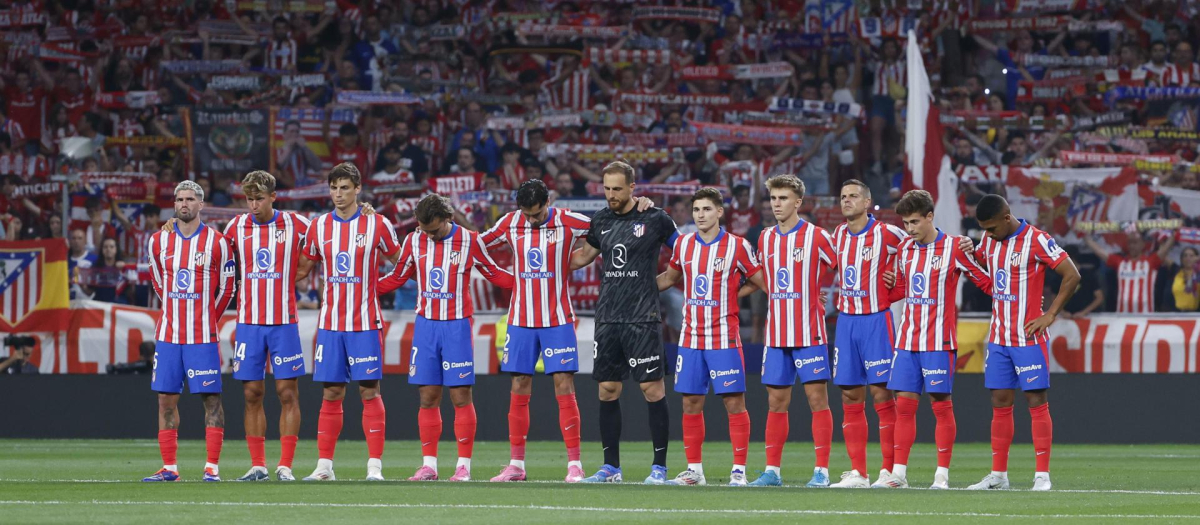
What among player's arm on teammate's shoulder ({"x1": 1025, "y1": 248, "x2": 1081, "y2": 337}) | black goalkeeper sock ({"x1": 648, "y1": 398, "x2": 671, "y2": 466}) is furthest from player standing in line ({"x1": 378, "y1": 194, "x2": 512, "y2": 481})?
player's arm on teammate's shoulder ({"x1": 1025, "y1": 248, "x2": 1081, "y2": 337})

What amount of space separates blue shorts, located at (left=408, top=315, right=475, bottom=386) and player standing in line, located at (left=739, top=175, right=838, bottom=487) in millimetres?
2041

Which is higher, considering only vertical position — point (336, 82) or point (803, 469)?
point (336, 82)

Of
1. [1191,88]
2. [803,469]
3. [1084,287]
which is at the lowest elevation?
[803,469]

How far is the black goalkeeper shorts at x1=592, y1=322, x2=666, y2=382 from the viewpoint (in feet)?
33.7

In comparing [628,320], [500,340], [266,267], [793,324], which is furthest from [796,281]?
[500,340]

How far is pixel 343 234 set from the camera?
10664 millimetres

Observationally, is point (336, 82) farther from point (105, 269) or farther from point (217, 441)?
point (217, 441)

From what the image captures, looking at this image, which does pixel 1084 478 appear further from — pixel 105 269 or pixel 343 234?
pixel 105 269

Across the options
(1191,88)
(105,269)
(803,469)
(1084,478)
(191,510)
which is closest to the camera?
(191,510)

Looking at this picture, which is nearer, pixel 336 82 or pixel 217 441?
pixel 217 441

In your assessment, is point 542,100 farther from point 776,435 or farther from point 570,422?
point 776,435

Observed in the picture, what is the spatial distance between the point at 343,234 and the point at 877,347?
3703 mm

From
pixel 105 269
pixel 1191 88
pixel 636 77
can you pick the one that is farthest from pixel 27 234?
pixel 1191 88

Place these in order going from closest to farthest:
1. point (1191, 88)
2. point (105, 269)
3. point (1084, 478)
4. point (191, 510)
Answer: point (191, 510) → point (1084, 478) → point (105, 269) → point (1191, 88)
